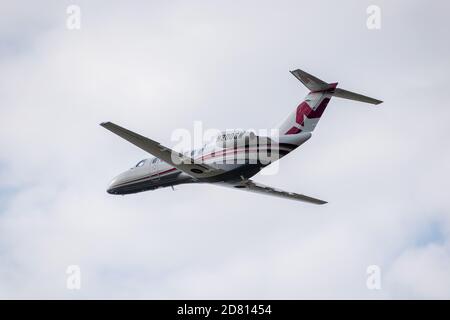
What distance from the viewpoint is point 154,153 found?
→ 2019 inches

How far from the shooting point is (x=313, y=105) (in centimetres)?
5228

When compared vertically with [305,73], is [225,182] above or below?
below

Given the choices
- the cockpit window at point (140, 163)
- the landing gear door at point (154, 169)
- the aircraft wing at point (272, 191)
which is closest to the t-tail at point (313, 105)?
the aircraft wing at point (272, 191)

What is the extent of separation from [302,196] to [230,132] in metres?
10.1

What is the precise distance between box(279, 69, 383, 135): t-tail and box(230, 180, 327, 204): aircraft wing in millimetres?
6455

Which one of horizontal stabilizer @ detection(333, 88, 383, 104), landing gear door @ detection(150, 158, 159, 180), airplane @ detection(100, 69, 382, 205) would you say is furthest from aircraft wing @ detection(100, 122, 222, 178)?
horizontal stabilizer @ detection(333, 88, 383, 104)

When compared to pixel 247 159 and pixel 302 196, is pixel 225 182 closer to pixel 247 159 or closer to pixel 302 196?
pixel 247 159

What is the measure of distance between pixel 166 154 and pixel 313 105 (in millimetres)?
9672

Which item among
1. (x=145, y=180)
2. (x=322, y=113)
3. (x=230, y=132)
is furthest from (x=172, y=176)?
(x=322, y=113)

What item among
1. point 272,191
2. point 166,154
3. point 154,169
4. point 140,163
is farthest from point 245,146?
point 140,163

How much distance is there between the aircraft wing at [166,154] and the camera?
48844mm

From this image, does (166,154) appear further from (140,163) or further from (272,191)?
(272,191)

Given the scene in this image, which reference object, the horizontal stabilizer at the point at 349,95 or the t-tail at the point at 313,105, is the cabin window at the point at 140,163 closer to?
the t-tail at the point at 313,105

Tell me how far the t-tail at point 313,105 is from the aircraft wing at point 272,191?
21.2 ft
